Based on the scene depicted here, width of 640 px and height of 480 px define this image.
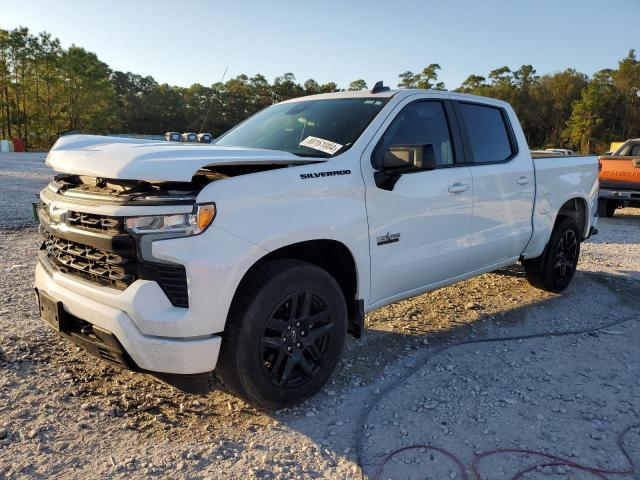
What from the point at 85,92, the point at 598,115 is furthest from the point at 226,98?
the point at 598,115

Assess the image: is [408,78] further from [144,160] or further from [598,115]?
[144,160]

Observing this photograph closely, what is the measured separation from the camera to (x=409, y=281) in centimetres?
363

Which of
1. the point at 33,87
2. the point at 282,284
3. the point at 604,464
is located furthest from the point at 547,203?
the point at 33,87

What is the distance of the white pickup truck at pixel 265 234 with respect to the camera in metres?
2.43

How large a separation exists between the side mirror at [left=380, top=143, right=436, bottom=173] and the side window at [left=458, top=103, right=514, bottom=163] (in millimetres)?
1151

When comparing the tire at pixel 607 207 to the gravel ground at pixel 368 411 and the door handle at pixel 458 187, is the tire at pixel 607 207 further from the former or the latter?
the door handle at pixel 458 187

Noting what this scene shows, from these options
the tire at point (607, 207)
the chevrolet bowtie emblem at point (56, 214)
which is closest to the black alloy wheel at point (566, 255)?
the chevrolet bowtie emblem at point (56, 214)

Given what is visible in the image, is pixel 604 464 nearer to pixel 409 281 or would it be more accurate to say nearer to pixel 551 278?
pixel 409 281

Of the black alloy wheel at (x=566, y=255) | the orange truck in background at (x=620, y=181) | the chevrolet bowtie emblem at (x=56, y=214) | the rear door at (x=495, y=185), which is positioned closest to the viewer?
the chevrolet bowtie emblem at (x=56, y=214)

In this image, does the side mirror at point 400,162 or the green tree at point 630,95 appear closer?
the side mirror at point 400,162

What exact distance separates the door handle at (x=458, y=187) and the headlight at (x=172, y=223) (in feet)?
6.79

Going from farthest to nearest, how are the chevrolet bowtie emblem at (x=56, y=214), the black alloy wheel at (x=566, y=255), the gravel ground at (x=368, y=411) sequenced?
the black alloy wheel at (x=566, y=255) < the chevrolet bowtie emblem at (x=56, y=214) < the gravel ground at (x=368, y=411)

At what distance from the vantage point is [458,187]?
387 cm

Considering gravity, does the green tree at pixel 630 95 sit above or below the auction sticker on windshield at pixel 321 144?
above
